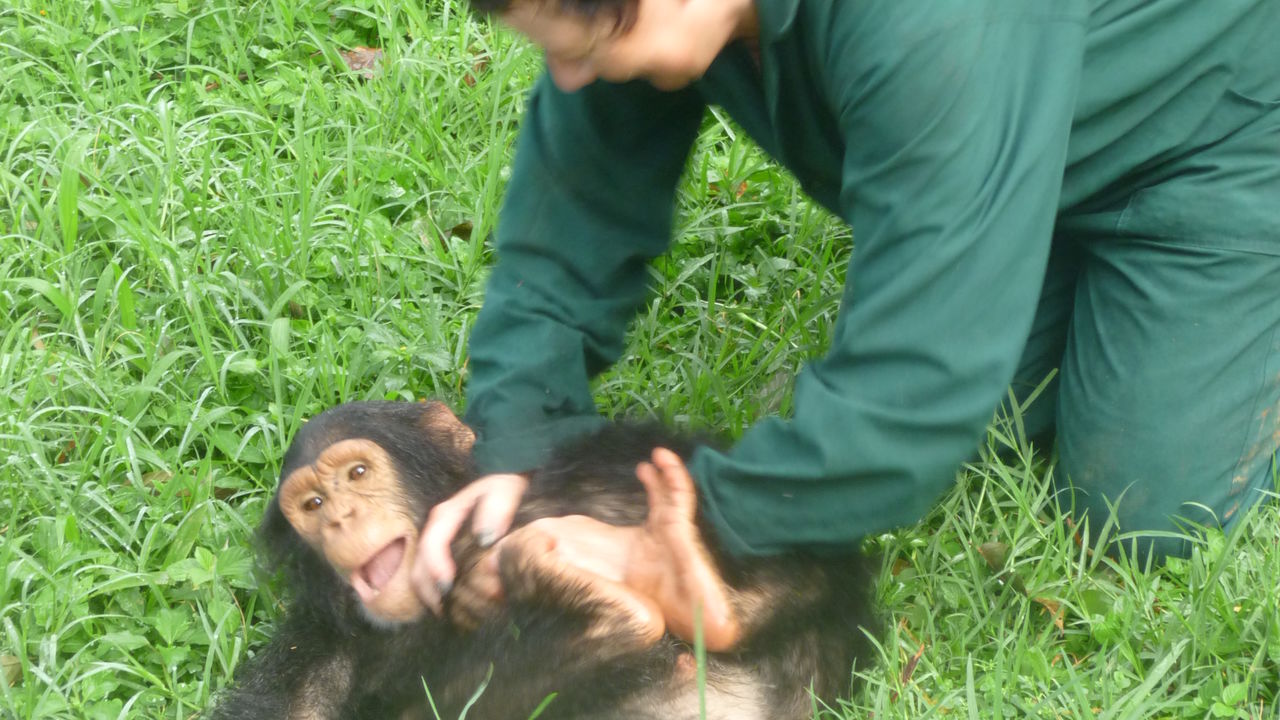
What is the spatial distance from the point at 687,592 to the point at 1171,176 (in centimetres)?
131

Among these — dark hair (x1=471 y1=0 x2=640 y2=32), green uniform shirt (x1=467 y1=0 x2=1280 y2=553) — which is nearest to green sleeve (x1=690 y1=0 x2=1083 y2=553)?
green uniform shirt (x1=467 y1=0 x2=1280 y2=553)

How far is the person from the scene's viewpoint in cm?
206

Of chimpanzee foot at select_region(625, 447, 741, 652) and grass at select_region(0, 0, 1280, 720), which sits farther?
grass at select_region(0, 0, 1280, 720)

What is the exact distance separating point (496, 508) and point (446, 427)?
37cm

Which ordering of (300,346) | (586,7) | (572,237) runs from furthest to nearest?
(300,346), (572,237), (586,7)

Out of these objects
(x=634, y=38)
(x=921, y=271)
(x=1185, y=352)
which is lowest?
(x=1185, y=352)

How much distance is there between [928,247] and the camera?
205cm

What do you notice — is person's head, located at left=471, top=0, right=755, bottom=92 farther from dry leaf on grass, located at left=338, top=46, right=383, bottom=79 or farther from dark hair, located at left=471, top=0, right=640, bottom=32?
dry leaf on grass, located at left=338, top=46, right=383, bottom=79

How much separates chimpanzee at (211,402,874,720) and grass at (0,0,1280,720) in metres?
0.13

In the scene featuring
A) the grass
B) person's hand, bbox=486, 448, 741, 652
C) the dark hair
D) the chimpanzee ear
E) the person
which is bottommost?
the grass

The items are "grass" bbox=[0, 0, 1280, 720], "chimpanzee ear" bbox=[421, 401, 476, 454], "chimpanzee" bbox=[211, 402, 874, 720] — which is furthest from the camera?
"chimpanzee ear" bbox=[421, 401, 476, 454]

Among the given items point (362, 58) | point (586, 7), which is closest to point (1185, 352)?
point (586, 7)

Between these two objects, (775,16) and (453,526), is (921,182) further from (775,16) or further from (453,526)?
(453,526)

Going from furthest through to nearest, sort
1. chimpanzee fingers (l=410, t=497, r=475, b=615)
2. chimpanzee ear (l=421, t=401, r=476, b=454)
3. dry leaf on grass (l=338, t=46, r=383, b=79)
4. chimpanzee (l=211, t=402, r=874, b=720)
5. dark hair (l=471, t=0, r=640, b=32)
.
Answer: dry leaf on grass (l=338, t=46, r=383, b=79)
chimpanzee ear (l=421, t=401, r=476, b=454)
chimpanzee fingers (l=410, t=497, r=475, b=615)
chimpanzee (l=211, t=402, r=874, b=720)
dark hair (l=471, t=0, r=640, b=32)
